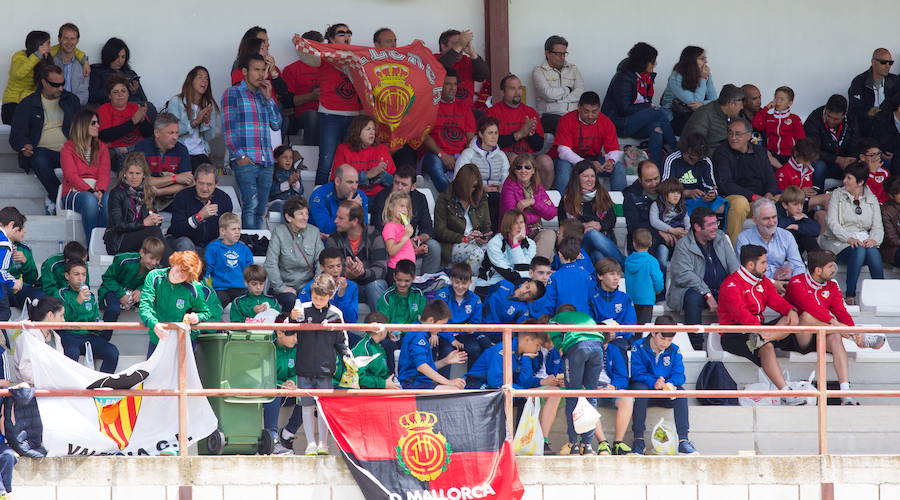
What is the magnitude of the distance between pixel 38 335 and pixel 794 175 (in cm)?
753

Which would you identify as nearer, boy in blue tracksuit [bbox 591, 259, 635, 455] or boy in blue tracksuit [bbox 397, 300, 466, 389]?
boy in blue tracksuit [bbox 591, 259, 635, 455]

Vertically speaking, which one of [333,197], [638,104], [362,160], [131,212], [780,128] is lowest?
[131,212]

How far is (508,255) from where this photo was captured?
39.5ft

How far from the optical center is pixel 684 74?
47.7 feet

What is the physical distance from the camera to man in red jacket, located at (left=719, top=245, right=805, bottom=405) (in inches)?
432

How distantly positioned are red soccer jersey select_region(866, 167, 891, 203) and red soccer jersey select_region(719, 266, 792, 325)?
9.94 feet

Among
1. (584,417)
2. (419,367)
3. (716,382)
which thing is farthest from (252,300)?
(716,382)

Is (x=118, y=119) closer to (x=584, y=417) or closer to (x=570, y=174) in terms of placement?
(x=570, y=174)

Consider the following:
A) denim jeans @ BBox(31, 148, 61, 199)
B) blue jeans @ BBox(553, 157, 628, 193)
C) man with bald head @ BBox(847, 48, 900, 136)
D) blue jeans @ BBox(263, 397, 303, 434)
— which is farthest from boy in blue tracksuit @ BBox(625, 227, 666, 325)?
denim jeans @ BBox(31, 148, 61, 199)

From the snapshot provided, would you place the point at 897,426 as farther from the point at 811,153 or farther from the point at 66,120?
the point at 66,120

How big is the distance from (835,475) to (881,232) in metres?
4.16

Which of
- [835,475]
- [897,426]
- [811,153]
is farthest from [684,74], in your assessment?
[835,475]

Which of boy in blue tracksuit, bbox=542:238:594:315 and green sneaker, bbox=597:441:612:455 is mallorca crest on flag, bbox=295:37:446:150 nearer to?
boy in blue tracksuit, bbox=542:238:594:315

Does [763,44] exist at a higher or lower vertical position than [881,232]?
higher
